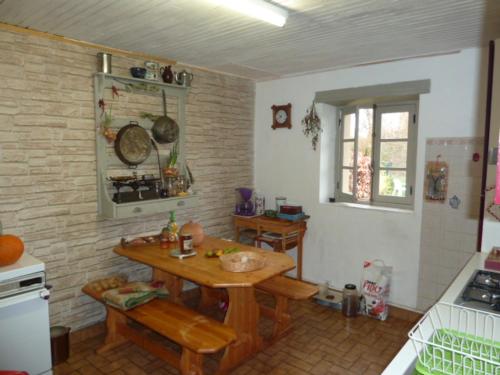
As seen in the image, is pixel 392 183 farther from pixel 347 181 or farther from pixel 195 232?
pixel 195 232

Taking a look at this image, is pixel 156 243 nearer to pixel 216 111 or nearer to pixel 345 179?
pixel 216 111

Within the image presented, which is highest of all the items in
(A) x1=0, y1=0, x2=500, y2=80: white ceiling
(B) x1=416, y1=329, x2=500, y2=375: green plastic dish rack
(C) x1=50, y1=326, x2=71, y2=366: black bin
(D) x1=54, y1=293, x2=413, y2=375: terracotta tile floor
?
(A) x1=0, y1=0, x2=500, y2=80: white ceiling

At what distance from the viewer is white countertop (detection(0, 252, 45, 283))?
2.10 metres

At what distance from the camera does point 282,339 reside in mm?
3090

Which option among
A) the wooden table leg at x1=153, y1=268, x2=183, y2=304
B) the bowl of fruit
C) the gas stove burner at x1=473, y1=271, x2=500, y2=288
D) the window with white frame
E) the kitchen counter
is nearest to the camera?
the kitchen counter

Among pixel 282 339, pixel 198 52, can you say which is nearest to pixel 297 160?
pixel 198 52

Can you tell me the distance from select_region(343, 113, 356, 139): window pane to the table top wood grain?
187 cm

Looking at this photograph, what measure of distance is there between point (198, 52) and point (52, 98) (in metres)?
1.26

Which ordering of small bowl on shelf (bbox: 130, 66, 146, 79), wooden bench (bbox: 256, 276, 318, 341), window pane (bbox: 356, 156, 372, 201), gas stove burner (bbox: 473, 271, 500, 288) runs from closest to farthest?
gas stove burner (bbox: 473, 271, 500, 288) < wooden bench (bbox: 256, 276, 318, 341) < small bowl on shelf (bbox: 130, 66, 146, 79) < window pane (bbox: 356, 156, 372, 201)

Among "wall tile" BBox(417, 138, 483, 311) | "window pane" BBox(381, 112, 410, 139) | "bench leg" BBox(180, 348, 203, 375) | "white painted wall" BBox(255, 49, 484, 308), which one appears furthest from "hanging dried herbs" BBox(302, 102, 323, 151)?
"bench leg" BBox(180, 348, 203, 375)

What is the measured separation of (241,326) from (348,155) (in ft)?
7.63

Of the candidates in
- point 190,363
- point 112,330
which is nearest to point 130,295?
point 112,330

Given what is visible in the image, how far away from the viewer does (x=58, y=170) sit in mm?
2844

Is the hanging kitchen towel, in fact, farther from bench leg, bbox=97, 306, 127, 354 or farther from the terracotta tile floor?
the terracotta tile floor
